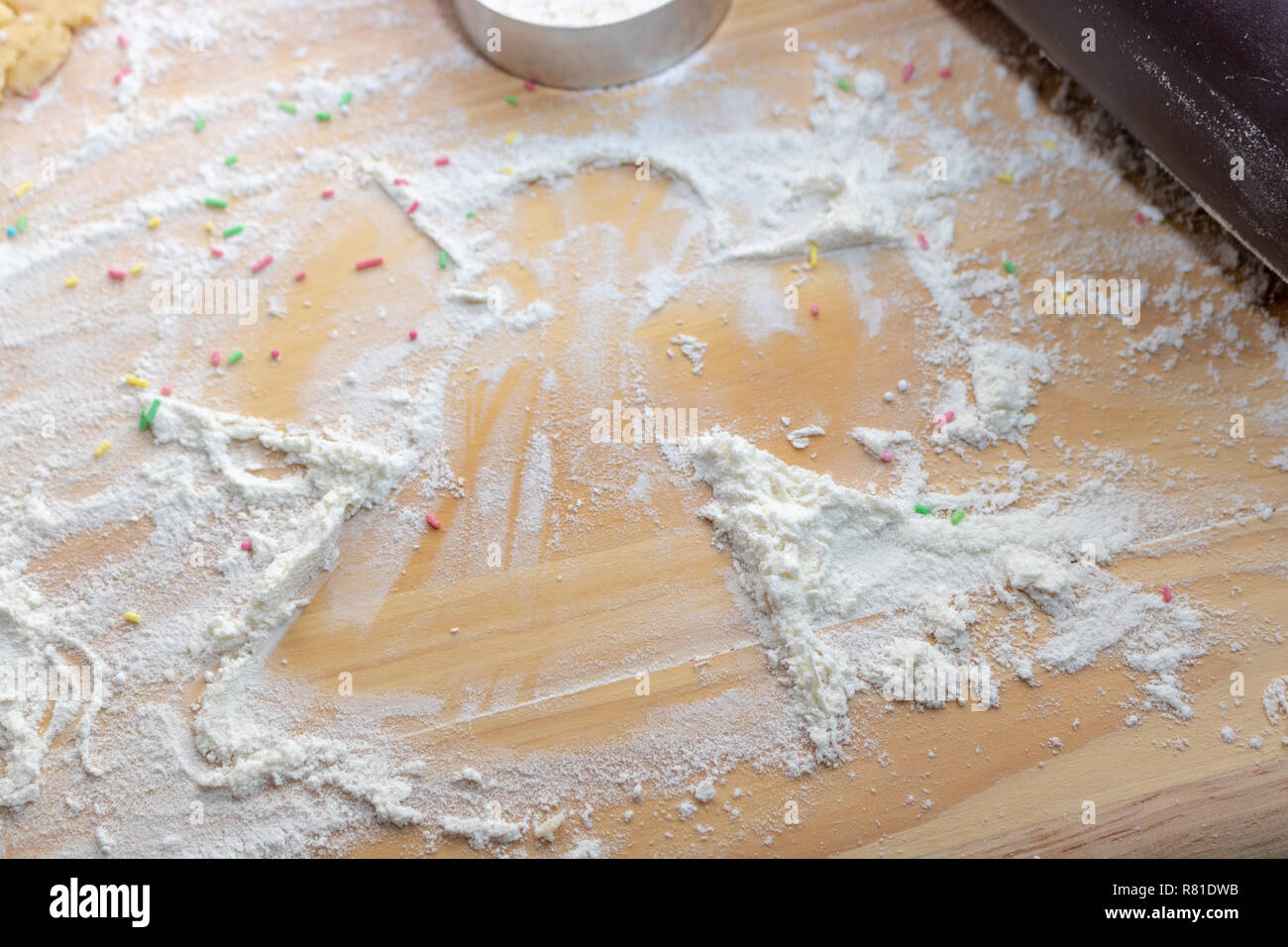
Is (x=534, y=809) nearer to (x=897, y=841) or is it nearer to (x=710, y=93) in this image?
(x=897, y=841)

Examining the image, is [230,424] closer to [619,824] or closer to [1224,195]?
[619,824]

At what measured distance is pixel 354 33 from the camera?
1.88 metres

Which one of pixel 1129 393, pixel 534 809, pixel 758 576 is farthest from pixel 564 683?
pixel 1129 393

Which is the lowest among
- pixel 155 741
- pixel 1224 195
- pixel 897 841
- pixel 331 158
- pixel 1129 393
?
pixel 897 841

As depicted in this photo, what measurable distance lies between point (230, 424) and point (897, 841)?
3.42 feet

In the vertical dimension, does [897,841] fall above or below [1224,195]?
below

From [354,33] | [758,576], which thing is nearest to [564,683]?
[758,576]

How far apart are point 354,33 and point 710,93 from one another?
64cm
